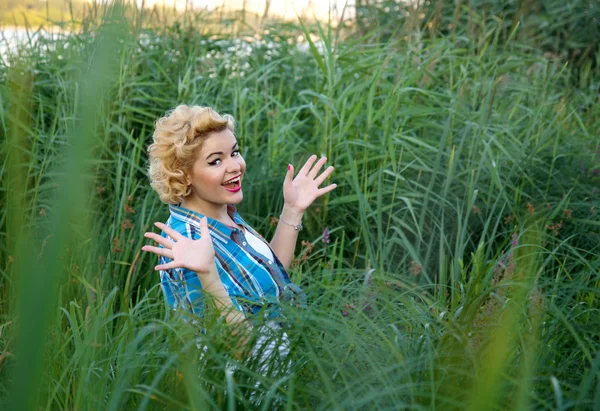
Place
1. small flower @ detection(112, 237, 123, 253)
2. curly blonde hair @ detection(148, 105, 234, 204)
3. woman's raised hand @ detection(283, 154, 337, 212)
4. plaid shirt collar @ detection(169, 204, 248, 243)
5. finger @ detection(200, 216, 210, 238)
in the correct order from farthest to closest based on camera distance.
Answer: small flower @ detection(112, 237, 123, 253) < woman's raised hand @ detection(283, 154, 337, 212) < curly blonde hair @ detection(148, 105, 234, 204) < plaid shirt collar @ detection(169, 204, 248, 243) < finger @ detection(200, 216, 210, 238)

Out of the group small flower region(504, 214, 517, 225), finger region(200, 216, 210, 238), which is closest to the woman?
finger region(200, 216, 210, 238)

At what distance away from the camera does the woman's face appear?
Answer: 2484 mm

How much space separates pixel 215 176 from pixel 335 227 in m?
1.09

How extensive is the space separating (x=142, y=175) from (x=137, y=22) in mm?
771

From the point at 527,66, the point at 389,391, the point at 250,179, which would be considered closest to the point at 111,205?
the point at 250,179

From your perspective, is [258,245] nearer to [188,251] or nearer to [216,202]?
[216,202]

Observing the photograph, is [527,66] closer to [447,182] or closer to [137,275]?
[447,182]

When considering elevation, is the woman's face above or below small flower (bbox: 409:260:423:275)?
above

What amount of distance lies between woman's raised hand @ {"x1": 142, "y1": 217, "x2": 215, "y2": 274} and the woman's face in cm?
41

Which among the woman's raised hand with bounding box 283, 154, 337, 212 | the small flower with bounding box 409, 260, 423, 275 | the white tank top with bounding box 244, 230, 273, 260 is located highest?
the woman's raised hand with bounding box 283, 154, 337, 212

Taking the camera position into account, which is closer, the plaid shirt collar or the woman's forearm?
the plaid shirt collar

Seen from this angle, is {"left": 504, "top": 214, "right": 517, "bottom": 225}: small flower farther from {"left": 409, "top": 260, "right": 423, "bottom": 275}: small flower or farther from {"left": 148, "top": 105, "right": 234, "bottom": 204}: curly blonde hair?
{"left": 148, "top": 105, "right": 234, "bottom": 204}: curly blonde hair

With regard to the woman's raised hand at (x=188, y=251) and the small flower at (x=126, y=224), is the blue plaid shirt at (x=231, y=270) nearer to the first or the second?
the woman's raised hand at (x=188, y=251)

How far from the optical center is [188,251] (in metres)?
2.04
